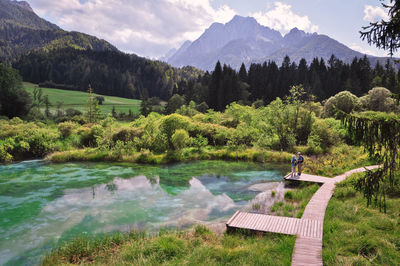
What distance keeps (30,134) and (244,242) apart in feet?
Answer: 94.5

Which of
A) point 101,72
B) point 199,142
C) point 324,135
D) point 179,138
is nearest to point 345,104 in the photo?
point 324,135

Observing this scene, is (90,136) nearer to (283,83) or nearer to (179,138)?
(179,138)

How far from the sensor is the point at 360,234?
8.39m

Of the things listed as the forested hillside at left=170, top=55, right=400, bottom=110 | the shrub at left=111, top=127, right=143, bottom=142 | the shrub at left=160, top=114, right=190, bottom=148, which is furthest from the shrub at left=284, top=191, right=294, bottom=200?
the forested hillside at left=170, top=55, right=400, bottom=110

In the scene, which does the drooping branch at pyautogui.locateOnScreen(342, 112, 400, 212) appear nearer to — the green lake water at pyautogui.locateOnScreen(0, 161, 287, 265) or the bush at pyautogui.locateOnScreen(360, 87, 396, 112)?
the green lake water at pyautogui.locateOnScreen(0, 161, 287, 265)

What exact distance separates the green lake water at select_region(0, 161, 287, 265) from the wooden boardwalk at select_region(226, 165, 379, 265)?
99.7 inches

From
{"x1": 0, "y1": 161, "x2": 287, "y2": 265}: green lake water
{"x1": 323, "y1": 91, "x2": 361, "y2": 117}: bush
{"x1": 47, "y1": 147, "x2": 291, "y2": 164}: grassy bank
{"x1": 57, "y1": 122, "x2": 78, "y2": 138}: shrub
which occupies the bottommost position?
{"x1": 0, "y1": 161, "x2": 287, "y2": 265}: green lake water

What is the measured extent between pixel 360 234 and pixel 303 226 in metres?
1.72

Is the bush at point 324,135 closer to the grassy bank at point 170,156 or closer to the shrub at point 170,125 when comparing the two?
the grassy bank at point 170,156

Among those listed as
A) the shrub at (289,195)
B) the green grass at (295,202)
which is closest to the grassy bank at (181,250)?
the green grass at (295,202)

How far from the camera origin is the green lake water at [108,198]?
11.7 meters

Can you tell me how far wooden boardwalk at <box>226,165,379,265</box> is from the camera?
24.4 ft

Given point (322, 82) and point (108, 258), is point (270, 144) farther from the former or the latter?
point (322, 82)

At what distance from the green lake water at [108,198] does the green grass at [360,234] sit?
4.92 meters
